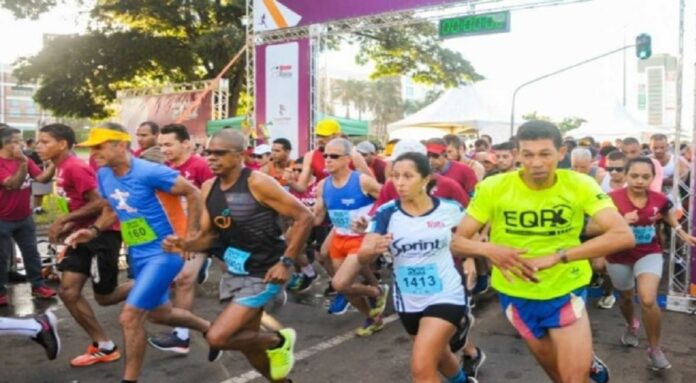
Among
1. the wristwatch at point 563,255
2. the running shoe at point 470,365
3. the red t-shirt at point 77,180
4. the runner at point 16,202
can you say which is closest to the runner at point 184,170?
the red t-shirt at point 77,180

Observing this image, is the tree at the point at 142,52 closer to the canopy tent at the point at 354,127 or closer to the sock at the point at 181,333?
the canopy tent at the point at 354,127

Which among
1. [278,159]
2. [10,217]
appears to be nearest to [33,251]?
[10,217]

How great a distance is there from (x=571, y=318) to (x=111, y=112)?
2523cm

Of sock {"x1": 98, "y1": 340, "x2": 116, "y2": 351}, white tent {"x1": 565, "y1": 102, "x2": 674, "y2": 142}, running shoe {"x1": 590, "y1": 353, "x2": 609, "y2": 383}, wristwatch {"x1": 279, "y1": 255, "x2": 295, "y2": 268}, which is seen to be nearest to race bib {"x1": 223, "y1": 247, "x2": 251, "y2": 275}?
wristwatch {"x1": 279, "y1": 255, "x2": 295, "y2": 268}

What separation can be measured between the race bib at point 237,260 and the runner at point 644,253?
2865mm

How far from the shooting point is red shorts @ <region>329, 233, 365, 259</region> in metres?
6.10

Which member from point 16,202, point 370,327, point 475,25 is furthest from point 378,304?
point 475,25

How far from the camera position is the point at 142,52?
23.3 meters

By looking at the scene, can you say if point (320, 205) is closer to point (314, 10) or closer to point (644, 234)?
point (644, 234)

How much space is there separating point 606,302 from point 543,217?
4414mm

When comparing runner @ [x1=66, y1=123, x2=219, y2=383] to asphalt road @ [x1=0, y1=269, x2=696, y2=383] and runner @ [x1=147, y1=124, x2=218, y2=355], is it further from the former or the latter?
runner @ [x1=147, y1=124, x2=218, y2=355]

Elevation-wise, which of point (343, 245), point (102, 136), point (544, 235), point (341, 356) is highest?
point (102, 136)

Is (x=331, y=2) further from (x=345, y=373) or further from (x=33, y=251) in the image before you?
(x=345, y=373)

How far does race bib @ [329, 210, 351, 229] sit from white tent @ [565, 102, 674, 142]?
22.2 metres
